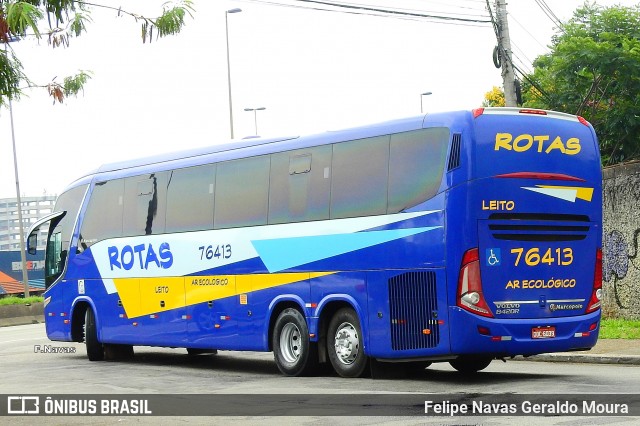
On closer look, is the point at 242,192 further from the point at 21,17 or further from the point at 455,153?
the point at 21,17

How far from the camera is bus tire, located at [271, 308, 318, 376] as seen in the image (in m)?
17.3

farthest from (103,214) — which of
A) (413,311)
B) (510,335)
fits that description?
(510,335)

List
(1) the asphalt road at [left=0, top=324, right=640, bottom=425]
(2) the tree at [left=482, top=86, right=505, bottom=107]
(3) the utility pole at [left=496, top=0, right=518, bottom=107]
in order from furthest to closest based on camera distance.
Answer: (2) the tree at [left=482, top=86, right=505, bottom=107] < (3) the utility pole at [left=496, top=0, right=518, bottom=107] < (1) the asphalt road at [left=0, top=324, right=640, bottom=425]

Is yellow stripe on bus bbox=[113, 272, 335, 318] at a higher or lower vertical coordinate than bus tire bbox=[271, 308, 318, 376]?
higher

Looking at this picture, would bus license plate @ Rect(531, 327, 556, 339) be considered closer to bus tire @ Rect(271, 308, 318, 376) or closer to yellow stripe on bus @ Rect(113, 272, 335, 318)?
yellow stripe on bus @ Rect(113, 272, 335, 318)

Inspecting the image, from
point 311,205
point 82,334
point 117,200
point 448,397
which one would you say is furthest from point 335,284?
point 82,334

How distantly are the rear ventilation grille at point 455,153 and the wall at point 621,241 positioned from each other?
8674 millimetres

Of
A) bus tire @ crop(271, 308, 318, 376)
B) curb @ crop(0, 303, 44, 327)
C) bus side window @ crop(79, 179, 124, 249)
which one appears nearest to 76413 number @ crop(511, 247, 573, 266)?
bus tire @ crop(271, 308, 318, 376)

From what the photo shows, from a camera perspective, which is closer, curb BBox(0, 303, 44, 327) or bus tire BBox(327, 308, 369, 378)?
bus tire BBox(327, 308, 369, 378)

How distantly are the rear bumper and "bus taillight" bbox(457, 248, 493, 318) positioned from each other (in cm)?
10

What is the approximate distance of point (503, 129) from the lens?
15328mm

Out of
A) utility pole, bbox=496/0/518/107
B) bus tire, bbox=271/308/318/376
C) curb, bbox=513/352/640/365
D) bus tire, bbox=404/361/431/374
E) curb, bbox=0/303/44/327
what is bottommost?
curb, bbox=0/303/44/327

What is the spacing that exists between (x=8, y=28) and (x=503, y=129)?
7.66 meters

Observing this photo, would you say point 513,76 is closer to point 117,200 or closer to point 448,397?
point 117,200
